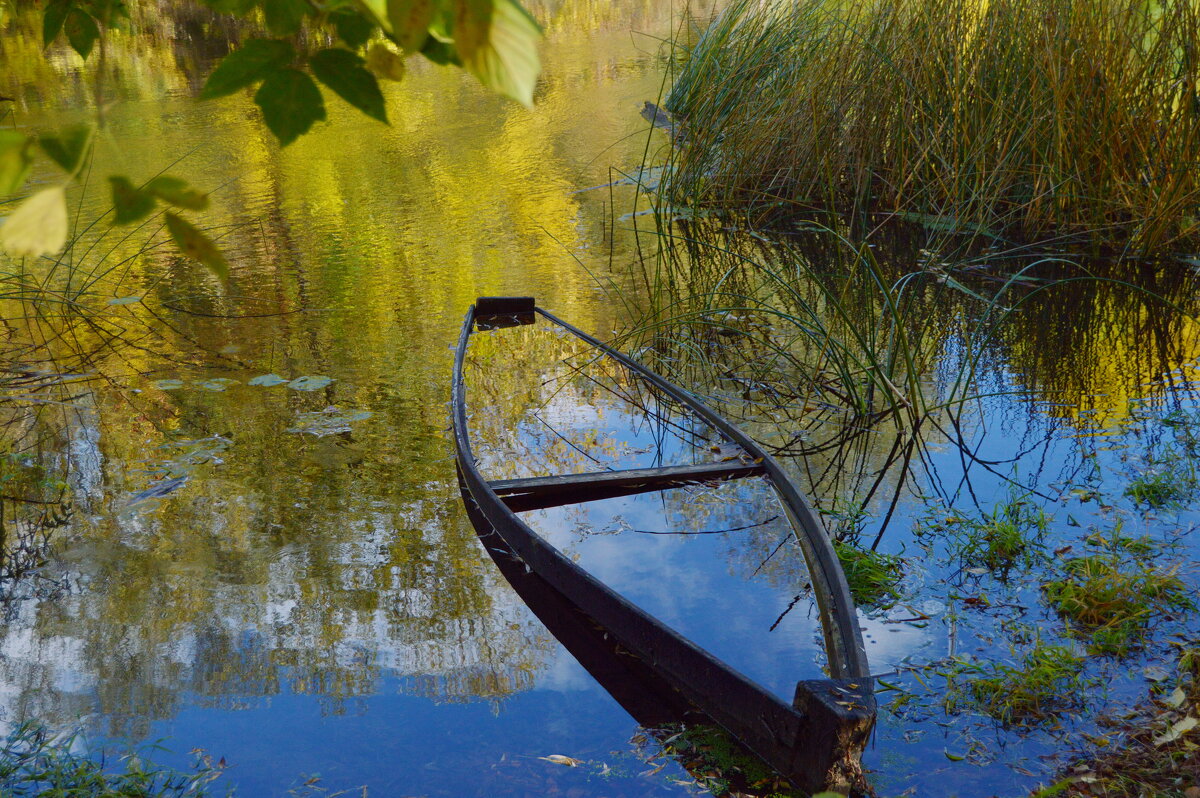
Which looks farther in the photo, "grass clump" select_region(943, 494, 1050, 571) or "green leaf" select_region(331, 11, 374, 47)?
"grass clump" select_region(943, 494, 1050, 571)

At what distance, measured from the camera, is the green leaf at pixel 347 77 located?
2.72 feet

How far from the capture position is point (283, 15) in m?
0.87

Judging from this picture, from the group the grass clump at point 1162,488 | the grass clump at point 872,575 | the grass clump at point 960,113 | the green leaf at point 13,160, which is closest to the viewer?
the green leaf at point 13,160

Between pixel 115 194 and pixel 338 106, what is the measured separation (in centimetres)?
1207

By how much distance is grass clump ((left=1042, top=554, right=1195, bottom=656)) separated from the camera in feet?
7.63

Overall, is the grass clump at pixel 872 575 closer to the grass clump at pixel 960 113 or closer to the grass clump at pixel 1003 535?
the grass clump at pixel 1003 535

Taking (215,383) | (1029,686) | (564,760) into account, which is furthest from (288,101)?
(215,383)

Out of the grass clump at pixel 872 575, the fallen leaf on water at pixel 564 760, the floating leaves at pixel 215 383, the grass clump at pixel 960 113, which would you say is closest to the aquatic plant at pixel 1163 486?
the grass clump at pixel 872 575

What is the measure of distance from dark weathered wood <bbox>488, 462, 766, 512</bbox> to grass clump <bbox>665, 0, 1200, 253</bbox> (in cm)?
164

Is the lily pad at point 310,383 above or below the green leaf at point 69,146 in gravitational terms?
above

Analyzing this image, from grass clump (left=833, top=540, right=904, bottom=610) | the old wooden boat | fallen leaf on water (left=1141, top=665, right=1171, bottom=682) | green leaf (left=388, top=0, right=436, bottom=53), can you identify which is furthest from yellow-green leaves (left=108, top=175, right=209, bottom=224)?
fallen leaf on water (left=1141, top=665, right=1171, bottom=682)

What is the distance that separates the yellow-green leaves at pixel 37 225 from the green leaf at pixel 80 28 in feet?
2.28

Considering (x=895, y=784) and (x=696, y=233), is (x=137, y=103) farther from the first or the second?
(x=895, y=784)

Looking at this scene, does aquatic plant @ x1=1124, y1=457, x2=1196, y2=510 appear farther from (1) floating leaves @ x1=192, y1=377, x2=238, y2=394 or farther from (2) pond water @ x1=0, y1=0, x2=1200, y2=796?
(1) floating leaves @ x1=192, y1=377, x2=238, y2=394
